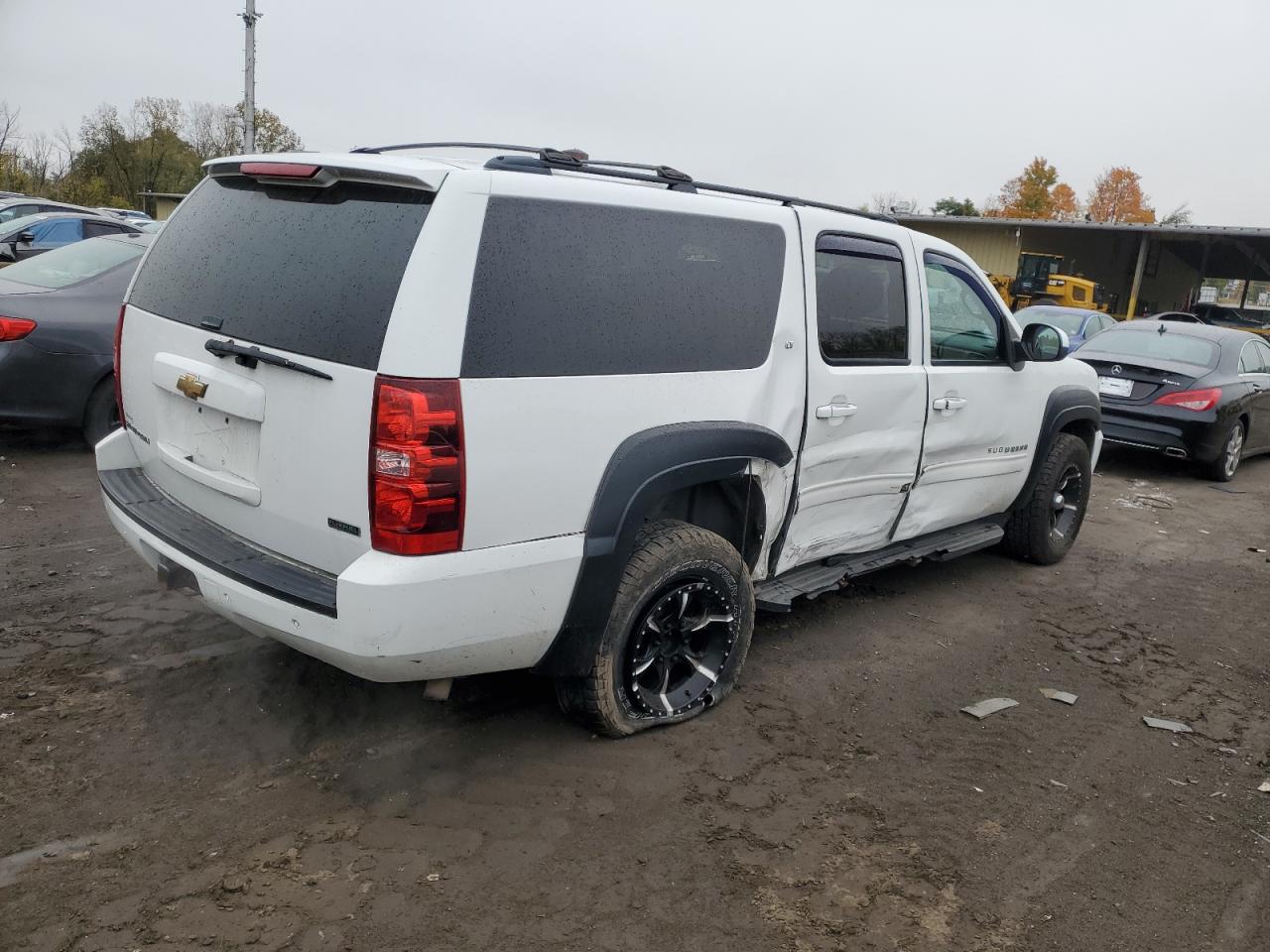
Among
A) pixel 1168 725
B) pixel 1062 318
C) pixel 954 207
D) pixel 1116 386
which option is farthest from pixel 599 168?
pixel 954 207

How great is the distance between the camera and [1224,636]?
18.0ft

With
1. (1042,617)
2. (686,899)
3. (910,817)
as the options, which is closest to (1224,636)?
(1042,617)

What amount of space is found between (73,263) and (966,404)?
6.43m

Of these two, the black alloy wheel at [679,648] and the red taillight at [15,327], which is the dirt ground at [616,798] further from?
the red taillight at [15,327]

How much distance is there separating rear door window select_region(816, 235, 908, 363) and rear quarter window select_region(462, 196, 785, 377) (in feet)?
1.15

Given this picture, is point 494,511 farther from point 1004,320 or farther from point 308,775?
point 1004,320

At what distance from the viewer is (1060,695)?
4520 millimetres

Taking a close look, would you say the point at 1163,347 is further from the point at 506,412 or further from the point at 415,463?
the point at 415,463

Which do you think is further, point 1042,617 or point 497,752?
point 1042,617

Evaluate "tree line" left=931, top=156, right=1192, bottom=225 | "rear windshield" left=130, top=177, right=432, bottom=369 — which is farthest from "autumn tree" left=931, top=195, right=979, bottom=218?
"rear windshield" left=130, top=177, right=432, bottom=369

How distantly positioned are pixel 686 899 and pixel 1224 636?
4074 mm

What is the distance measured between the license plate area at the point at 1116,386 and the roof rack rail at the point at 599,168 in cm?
632

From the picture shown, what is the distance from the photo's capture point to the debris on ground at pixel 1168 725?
14.0 ft

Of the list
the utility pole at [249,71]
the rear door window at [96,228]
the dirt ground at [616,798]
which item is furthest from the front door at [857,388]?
the utility pole at [249,71]
